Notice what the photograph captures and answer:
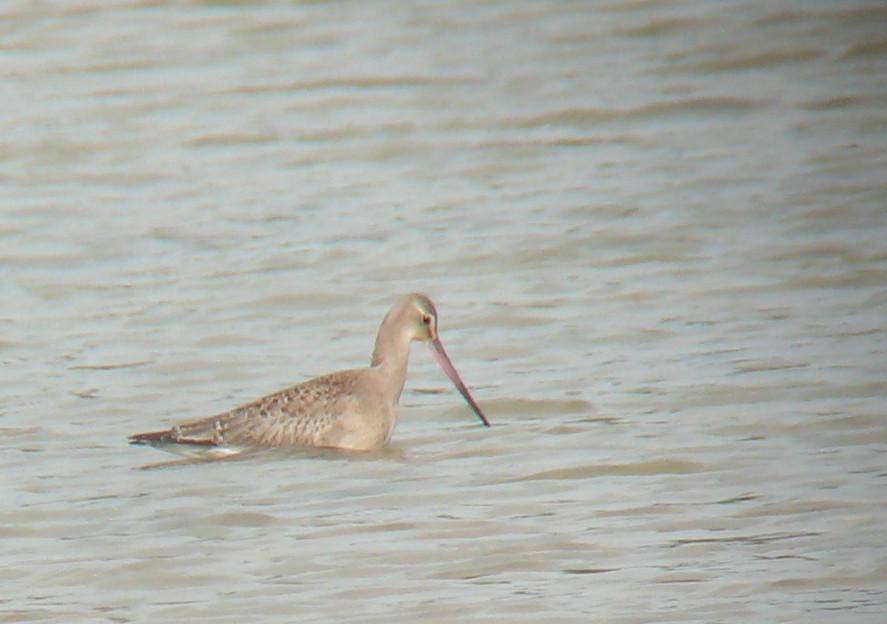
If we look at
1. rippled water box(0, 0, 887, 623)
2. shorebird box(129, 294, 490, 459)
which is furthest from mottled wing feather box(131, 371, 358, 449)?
rippled water box(0, 0, 887, 623)

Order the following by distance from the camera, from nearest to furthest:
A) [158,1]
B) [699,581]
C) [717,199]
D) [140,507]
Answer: [699,581] → [140,507] → [717,199] → [158,1]

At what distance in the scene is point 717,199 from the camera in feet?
36.4

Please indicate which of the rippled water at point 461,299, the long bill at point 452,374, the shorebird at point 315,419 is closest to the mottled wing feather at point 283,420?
the shorebird at point 315,419

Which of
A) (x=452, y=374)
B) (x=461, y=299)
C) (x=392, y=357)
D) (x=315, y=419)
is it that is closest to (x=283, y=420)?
(x=315, y=419)

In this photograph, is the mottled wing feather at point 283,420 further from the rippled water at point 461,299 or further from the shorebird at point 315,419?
the rippled water at point 461,299

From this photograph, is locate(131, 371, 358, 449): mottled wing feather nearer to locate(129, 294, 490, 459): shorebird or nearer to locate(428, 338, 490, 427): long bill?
locate(129, 294, 490, 459): shorebird

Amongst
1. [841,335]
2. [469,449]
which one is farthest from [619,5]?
[469,449]

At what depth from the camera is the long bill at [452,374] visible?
303 inches

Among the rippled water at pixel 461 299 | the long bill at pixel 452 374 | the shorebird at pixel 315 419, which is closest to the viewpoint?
the rippled water at pixel 461 299

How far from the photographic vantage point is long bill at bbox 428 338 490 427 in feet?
25.2

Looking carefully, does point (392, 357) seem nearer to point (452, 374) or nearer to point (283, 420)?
point (452, 374)

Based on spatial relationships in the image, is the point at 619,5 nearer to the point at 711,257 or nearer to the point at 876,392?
the point at 711,257

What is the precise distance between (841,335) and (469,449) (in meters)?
2.08

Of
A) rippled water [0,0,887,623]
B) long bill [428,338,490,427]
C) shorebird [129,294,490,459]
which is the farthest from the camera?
long bill [428,338,490,427]
